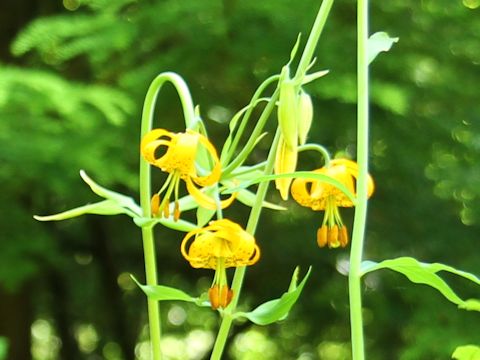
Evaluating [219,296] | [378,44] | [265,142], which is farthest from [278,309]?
[265,142]

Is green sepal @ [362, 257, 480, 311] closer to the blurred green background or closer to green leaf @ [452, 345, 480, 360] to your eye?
green leaf @ [452, 345, 480, 360]

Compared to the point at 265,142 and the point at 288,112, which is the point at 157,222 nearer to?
the point at 288,112

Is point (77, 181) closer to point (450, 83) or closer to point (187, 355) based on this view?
point (450, 83)

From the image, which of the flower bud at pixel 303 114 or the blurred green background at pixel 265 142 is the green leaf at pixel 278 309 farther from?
the blurred green background at pixel 265 142

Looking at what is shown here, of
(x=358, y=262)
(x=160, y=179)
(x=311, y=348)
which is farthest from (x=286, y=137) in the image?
(x=311, y=348)

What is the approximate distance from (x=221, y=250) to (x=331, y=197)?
0.07 meters

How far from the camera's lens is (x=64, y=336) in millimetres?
2775

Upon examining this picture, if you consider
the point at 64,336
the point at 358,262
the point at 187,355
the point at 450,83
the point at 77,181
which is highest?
the point at 358,262

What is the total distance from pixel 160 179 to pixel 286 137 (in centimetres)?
157

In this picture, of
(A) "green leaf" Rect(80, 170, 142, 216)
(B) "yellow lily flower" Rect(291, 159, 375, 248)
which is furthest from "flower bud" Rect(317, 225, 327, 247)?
(A) "green leaf" Rect(80, 170, 142, 216)

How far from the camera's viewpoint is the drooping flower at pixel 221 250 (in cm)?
43

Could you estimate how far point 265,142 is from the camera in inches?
78.3

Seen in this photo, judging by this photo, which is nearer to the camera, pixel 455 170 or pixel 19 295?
pixel 455 170

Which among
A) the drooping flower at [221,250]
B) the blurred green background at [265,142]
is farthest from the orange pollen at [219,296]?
the blurred green background at [265,142]
